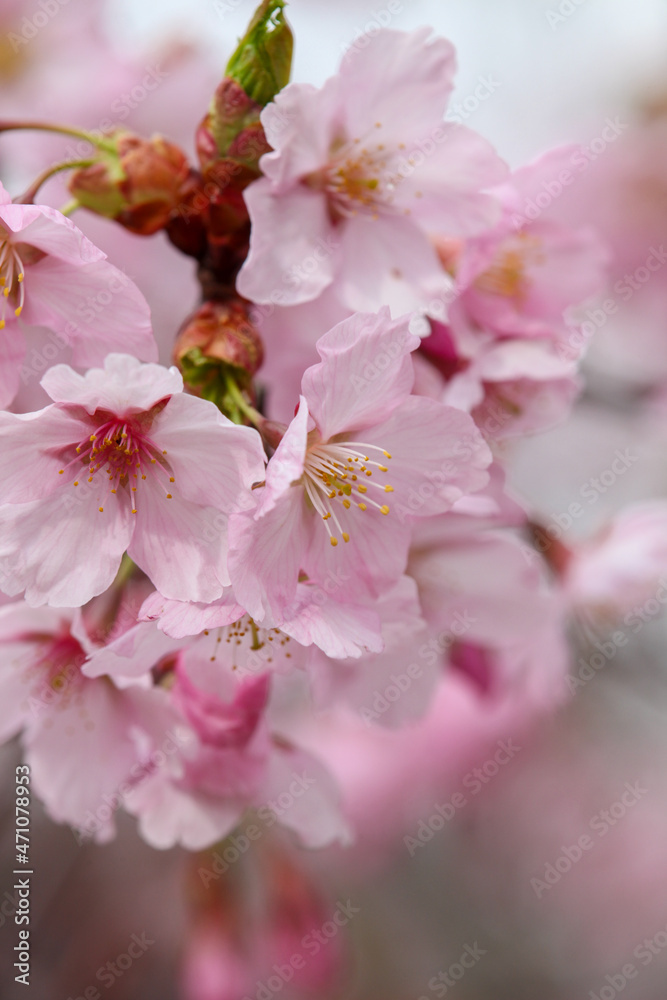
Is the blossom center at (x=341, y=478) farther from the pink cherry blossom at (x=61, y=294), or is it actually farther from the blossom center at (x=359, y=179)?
the blossom center at (x=359, y=179)

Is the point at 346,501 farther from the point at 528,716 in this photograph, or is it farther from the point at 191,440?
the point at 528,716

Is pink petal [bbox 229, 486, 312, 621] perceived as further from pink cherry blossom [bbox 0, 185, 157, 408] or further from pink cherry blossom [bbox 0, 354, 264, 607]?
pink cherry blossom [bbox 0, 185, 157, 408]

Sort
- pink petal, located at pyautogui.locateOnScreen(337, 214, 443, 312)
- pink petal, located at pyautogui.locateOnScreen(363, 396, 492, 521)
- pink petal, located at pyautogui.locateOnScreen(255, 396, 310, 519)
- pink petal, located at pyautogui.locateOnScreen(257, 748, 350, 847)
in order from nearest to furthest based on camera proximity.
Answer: pink petal, located at pyautogui.locateOnScreen(255, 396, 310, 519), pink petal, located at pyautogui.locateOnScreen(363, 396, 492, 521), pink petal, located at pyautogui.locateOnScreen(337, 214, 443, 312), pink petal, located at pyautogui.locateOnScreen(257, 748, 350, 847)

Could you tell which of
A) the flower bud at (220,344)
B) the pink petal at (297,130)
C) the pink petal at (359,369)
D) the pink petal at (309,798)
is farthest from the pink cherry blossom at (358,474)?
the pink petal at (309,798)

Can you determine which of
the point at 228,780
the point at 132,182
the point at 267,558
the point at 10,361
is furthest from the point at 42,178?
the point at 228,780

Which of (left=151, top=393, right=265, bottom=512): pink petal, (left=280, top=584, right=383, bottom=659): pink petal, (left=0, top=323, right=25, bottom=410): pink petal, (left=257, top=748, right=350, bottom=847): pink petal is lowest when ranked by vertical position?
(left=257, top=748, right=350, bottom=847): pink petal

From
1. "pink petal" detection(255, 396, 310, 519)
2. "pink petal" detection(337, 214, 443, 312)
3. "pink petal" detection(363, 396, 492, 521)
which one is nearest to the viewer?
"pink petal" detection(255, 396, 310, 519)

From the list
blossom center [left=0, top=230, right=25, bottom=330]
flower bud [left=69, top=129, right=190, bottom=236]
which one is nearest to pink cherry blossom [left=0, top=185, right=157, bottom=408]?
blossom center [left=0, top=230, right=25, bottom=330]

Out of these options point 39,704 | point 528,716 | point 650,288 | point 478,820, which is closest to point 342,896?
point 478,820
